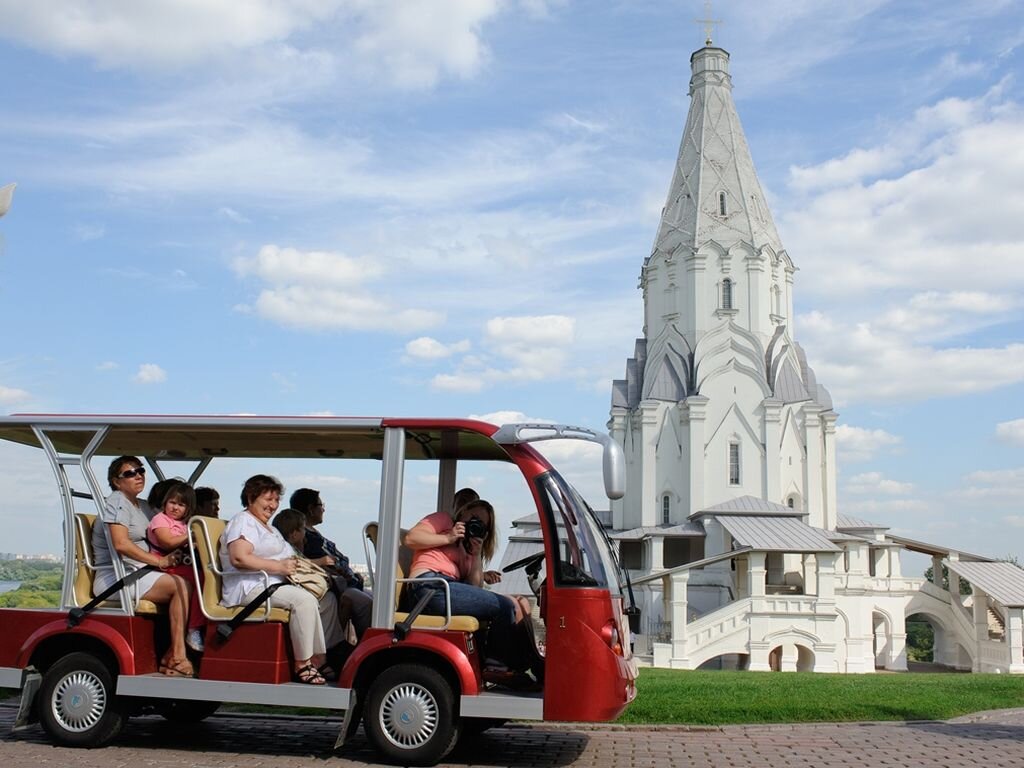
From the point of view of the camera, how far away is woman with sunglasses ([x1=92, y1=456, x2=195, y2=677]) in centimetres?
857

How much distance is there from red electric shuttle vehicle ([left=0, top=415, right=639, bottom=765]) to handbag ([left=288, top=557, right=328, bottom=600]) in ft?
0.96

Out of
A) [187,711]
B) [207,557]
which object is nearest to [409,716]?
[207,557]

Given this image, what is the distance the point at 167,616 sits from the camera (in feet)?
28.9

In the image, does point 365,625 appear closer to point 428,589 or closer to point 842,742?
point 428,589

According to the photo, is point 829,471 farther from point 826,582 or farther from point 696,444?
point 826,582

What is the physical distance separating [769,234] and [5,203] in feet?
165

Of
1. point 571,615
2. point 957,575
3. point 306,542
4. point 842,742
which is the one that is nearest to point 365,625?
point 306,542

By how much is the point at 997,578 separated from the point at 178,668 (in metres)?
40.7

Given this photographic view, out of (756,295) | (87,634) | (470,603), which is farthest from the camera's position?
(756,295)

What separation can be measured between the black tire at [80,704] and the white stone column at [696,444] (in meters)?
44.9

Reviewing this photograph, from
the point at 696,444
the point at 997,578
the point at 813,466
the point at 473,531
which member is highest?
the point at 696,444

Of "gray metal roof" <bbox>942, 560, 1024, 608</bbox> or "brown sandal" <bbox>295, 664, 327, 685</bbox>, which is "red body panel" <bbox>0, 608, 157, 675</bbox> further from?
"gray metal roof" <bbox>942, 560, 1024, 608</bbox>

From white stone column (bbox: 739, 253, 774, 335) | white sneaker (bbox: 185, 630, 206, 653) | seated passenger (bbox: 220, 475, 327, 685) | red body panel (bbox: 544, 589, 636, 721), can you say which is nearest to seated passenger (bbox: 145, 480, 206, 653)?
white sneaker (bbox: 185, 630, 206, 653)

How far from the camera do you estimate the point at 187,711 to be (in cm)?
986
